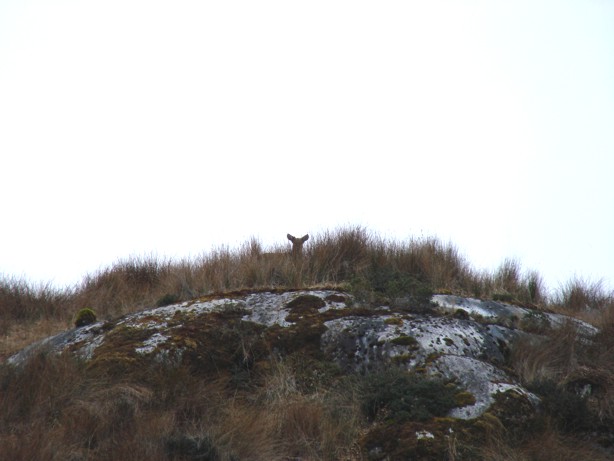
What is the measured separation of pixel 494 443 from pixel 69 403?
3689mm

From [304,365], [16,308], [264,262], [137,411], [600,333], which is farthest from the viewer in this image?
[16,308]

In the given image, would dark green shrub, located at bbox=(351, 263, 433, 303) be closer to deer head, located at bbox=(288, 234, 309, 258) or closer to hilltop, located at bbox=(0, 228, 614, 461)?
hilltop, located at bbox=(0, 228, 614, 461)

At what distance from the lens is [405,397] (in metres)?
5.93

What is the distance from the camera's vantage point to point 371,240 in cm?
1085

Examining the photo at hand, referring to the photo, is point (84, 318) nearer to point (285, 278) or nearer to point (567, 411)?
point (285, 278)

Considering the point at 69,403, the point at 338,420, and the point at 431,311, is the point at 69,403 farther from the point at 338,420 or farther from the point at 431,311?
the point at 431,311

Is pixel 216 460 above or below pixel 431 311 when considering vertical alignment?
below

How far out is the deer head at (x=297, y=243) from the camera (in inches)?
409

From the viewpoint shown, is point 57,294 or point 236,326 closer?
point 236,326

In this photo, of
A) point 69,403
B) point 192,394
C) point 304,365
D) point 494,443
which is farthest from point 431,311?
point 69,403

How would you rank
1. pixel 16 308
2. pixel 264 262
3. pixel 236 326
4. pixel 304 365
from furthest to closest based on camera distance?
pixel 16 308, pixel 264 262, pixel 236 326, pixel 304 365

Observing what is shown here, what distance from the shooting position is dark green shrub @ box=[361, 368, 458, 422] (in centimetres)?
584

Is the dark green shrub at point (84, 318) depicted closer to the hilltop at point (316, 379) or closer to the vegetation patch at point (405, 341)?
the hilltop at point (316, 379)

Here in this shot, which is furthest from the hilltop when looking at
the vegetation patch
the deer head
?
the deer head
